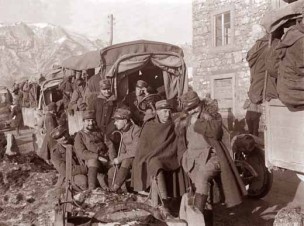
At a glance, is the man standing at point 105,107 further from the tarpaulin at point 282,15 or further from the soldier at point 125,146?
the tarpaulin at point 282,15

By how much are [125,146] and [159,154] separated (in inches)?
Result: 42.1

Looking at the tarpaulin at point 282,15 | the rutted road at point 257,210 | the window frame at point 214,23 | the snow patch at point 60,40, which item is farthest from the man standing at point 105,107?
the snow patch at point 60,40

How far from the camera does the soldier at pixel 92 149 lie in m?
6.81

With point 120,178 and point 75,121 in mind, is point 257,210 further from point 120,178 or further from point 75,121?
point 75,121

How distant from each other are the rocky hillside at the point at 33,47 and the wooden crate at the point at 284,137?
5647 cm

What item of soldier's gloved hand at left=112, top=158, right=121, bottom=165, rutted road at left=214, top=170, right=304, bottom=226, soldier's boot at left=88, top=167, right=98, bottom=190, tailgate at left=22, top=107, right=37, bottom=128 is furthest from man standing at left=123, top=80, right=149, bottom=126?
tailgate at left=22, top=107, right=37, bottom=128

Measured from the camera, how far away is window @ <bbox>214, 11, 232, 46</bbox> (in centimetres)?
1745

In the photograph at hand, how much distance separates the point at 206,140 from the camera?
205 inches

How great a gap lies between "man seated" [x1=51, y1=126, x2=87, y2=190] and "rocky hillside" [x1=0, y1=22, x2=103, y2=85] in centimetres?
5290

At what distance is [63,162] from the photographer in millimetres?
7363

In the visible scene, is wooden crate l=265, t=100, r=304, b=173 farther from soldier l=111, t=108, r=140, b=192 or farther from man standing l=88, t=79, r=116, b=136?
man standing l=88, t=79, r=116, b=136

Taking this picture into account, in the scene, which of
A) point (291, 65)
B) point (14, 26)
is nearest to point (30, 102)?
point (291, 65)

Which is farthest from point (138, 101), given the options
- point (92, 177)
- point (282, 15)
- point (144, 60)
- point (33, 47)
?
point (33, 47)

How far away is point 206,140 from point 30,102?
50.5 feet
